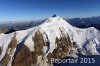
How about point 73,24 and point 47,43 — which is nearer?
point 47,43

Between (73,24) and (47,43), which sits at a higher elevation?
(73,24)

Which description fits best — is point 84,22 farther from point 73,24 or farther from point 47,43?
point 47,43

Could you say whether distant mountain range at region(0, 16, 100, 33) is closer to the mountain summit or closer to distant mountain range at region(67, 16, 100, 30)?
distant mountain range at region(67, 16, 100, 30)

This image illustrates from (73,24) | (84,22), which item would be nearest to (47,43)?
(73,24)

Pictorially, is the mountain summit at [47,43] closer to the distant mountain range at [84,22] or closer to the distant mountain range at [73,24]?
the distant mountain range at [73,24]

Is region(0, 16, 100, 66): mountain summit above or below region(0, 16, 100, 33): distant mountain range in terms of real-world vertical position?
below

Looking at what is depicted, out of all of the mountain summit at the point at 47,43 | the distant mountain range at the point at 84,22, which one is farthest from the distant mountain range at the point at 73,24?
the mountain summit at the point at 47,43

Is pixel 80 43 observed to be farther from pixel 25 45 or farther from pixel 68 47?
pixel 25 45

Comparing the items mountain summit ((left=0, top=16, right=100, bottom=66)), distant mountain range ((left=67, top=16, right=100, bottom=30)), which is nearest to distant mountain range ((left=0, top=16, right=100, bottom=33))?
distant mountain range ((left=67, top=16, right=100, bottom=30))
